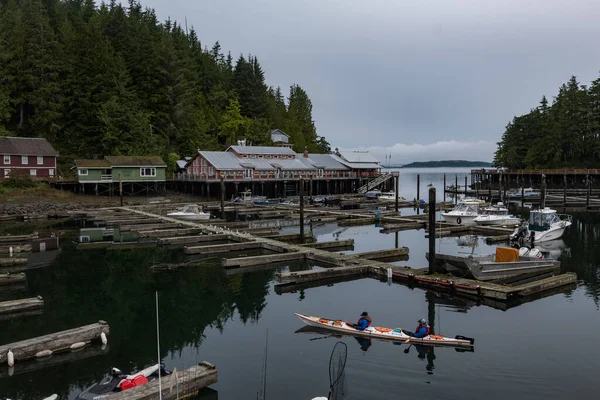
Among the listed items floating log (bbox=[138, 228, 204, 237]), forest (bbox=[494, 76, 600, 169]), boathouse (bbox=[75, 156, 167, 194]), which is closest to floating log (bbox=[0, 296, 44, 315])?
floating log (bbox=[138, 228, 204, 237])

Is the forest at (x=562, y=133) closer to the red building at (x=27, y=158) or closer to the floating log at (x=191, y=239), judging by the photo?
the floating log at (x=191, y=239)

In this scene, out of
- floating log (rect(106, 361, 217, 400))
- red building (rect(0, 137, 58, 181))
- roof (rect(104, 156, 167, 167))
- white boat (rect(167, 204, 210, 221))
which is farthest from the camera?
roof (rect(104, 156, 167, 167))

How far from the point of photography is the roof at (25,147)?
64.6 meters

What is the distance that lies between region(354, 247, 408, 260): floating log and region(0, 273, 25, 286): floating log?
64.4 feet

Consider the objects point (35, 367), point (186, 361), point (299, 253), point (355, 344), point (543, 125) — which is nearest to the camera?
point (35, 367)

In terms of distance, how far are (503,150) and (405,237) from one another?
93529mm

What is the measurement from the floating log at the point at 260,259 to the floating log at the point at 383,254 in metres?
4.05

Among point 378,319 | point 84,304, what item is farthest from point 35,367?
point 378,319

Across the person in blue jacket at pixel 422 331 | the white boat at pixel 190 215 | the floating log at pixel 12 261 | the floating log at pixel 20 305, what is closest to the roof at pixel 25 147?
the white boat at pixel 190 215

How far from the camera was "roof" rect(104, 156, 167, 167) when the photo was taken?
2738 inches

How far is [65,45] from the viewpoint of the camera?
85.8 metres

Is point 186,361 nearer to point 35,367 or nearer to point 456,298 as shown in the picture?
point 35,367

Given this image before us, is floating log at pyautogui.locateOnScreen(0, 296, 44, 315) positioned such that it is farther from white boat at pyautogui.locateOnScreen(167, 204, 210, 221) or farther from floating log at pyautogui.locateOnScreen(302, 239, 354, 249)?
white boat at pyautogui.locateOnScreen(167, 204, 210, 221)

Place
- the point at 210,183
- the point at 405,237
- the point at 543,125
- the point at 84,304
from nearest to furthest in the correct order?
the point at 84,304 < the point at 405,237 < the point at 210,183 < the point at 543,125
